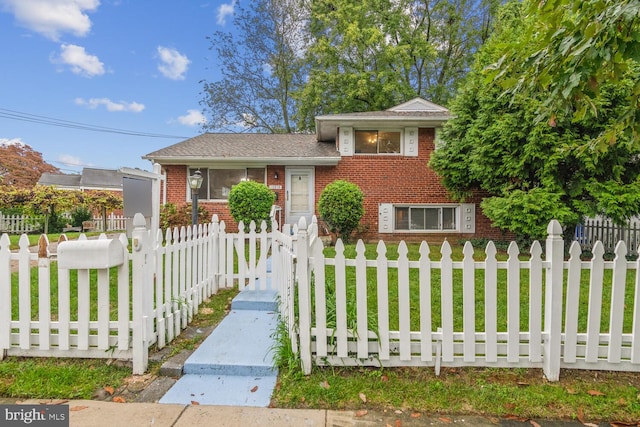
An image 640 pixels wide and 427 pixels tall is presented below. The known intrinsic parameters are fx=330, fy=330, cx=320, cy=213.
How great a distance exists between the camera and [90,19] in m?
14.0

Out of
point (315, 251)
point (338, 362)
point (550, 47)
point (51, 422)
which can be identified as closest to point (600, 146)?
point (550, 47)

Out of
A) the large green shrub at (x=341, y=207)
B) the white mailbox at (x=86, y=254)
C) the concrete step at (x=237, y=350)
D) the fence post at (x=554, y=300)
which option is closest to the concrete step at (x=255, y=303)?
the concrete step at (x=237, y=350)

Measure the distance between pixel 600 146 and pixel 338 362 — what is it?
9.02 ft

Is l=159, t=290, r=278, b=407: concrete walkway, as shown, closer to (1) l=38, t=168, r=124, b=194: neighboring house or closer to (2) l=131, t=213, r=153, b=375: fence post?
(2) l=131, t=213, r=153, b=375: fence post

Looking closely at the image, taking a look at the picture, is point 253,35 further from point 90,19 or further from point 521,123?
point 521,123

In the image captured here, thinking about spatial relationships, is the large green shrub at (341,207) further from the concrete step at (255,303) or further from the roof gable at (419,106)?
the concrete step at (255,303)

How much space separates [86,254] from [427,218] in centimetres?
1019

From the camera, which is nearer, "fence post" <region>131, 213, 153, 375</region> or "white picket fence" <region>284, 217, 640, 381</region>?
"white picket fence" <region>284, 217, 640, 381</region>

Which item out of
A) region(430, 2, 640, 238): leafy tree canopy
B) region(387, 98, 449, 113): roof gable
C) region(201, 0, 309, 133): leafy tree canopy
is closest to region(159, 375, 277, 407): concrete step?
region(430, 2, 640, 238): leafy tree canopy

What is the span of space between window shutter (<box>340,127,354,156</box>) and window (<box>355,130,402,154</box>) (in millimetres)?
234

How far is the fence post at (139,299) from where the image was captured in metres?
2.73

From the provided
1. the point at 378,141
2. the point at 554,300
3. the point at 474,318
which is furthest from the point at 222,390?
the point at 378,141

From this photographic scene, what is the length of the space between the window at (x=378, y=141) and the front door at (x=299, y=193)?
1907 millimetres

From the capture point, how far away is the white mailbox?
2.62m
